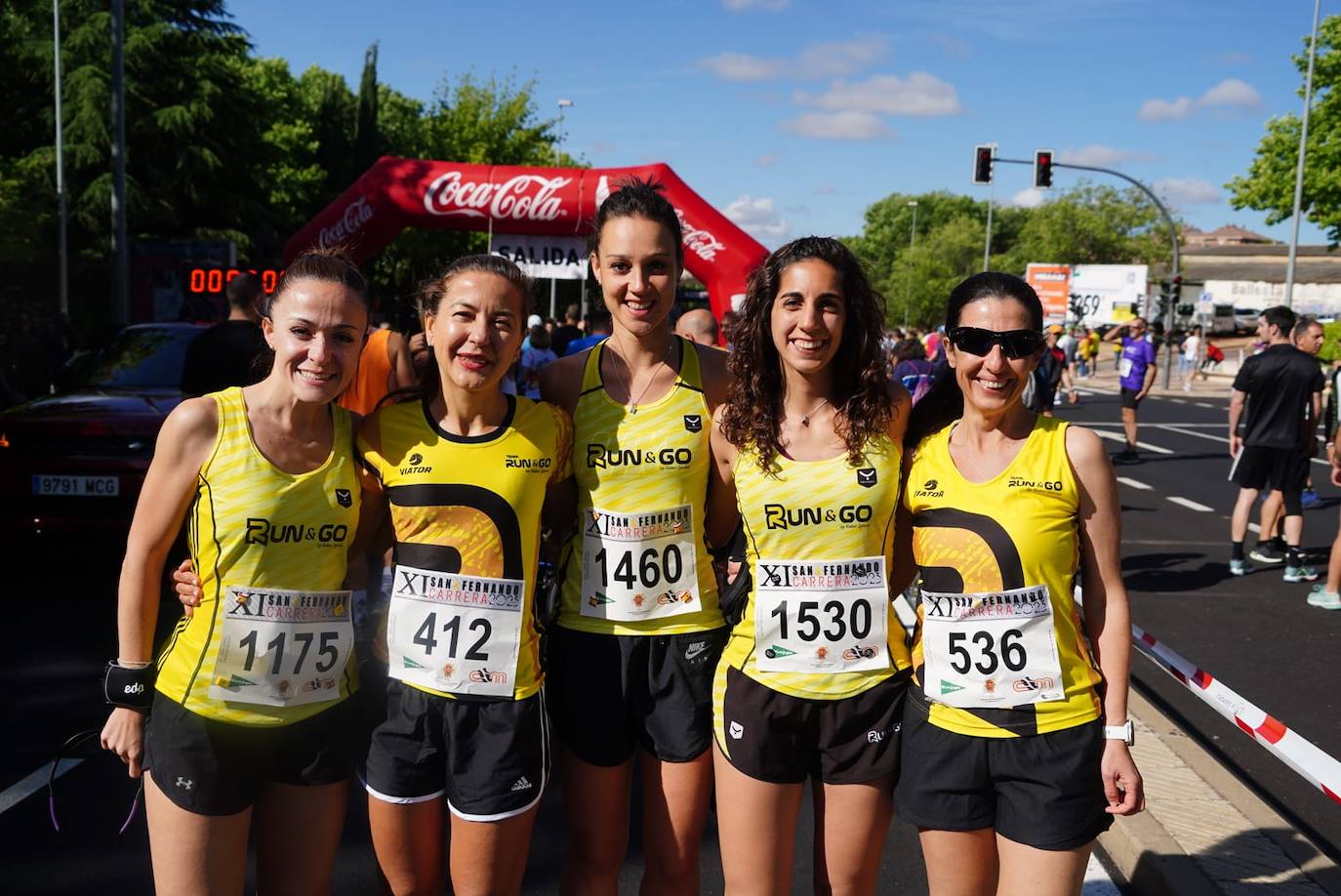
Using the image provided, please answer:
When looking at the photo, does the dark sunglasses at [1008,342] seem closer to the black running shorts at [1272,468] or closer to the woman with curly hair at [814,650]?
the woman with curly hair at [814,650]

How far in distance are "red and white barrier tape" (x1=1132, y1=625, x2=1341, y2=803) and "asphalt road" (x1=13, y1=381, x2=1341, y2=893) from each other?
86cm

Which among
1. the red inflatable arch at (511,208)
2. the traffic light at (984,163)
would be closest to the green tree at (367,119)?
the traffic light at (984,163)

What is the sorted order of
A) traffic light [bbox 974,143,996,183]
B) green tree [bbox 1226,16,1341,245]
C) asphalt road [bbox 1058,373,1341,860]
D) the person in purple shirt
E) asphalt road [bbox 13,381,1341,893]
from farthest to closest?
green tree [bbox 1226,16,1341,245] < traffic light [bbox 974,143,996,183] < the person in purple shirt < asphalt road [bbox 1058,373,1341,860] < asphalt road [bbox 13,381,1341,893]

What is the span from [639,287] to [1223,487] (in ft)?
44.9

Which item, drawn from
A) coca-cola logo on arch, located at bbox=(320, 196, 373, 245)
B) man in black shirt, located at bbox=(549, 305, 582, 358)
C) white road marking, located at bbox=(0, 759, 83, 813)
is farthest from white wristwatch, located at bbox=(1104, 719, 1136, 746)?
man in black shirt, located at bbox=(549, 305, 582, 358)

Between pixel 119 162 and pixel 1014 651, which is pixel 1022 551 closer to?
pixel 1014 651

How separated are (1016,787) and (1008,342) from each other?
1.08 metres

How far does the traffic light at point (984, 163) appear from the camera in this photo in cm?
2916

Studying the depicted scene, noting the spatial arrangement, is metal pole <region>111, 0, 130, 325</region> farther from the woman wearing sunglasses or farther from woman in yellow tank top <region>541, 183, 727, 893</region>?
the woman wearing sunglasses

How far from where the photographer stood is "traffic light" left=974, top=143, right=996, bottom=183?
29156 millimetres

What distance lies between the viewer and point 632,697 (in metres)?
2.97

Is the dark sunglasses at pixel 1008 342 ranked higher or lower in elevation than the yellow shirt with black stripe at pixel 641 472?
higher

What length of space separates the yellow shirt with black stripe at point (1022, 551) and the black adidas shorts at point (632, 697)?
2.01 feet

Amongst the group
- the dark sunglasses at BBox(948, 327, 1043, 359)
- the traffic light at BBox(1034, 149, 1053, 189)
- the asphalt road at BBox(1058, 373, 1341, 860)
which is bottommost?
the asphalt road at BBox(1058, 373, 1341, 860)
